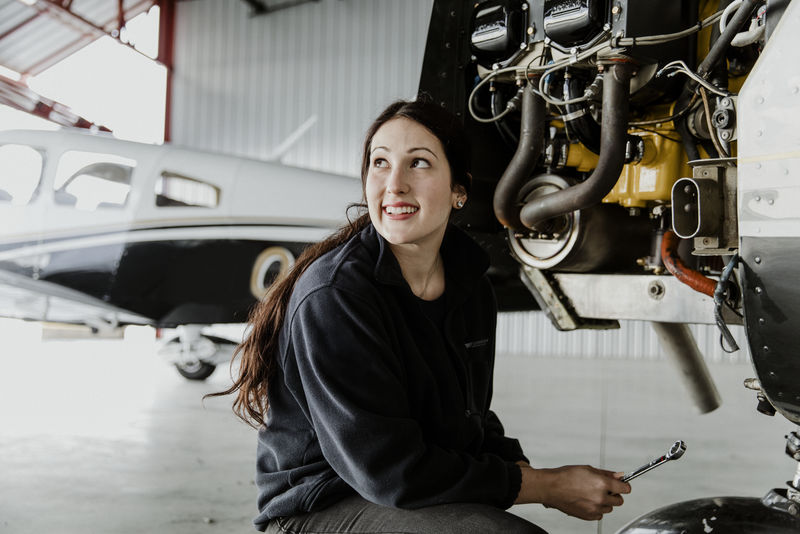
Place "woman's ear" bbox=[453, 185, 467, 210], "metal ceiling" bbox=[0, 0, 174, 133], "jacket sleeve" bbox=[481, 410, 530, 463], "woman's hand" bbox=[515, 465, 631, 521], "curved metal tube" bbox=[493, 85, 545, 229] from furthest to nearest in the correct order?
"metal ceiling" bbox=[0, 0, 174, 133], "curved metal tube" bbox=[493, 85, 545, 229], "jacket sleeve" bbox=[481, 410, 530, 463], "woman's ear" bbox=[453, 185, 467, 210], "woman's hand" bbox=[515, 465, 631, 521]

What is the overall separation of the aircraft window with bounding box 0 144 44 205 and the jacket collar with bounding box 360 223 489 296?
181 inches

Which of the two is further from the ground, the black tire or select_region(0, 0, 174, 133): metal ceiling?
select_region(0, 0, 174, 133): metal ceiling

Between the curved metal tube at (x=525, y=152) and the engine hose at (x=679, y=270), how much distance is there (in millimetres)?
433

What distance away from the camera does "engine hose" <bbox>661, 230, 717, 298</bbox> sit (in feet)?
5.79

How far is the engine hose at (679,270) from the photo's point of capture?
1764mm

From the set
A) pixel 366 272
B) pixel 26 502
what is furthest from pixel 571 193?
pixel 26 502

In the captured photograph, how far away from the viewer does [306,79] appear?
39.8 ft

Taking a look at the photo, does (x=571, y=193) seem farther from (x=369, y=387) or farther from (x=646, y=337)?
(x=646, y=337)

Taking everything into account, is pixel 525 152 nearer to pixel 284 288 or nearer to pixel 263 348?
pixel 284 288

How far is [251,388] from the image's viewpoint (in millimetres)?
1402

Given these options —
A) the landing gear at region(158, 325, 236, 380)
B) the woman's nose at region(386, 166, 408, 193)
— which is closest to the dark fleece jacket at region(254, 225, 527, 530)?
the woman's nose at region(386, 166, 408, 193)

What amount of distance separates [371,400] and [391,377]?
0.19ft

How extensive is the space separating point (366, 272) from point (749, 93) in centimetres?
76

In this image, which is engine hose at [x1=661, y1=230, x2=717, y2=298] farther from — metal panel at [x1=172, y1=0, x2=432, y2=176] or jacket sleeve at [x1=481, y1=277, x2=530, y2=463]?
metal panel at [x1=172, y1=0, x2=432, y2=176]
